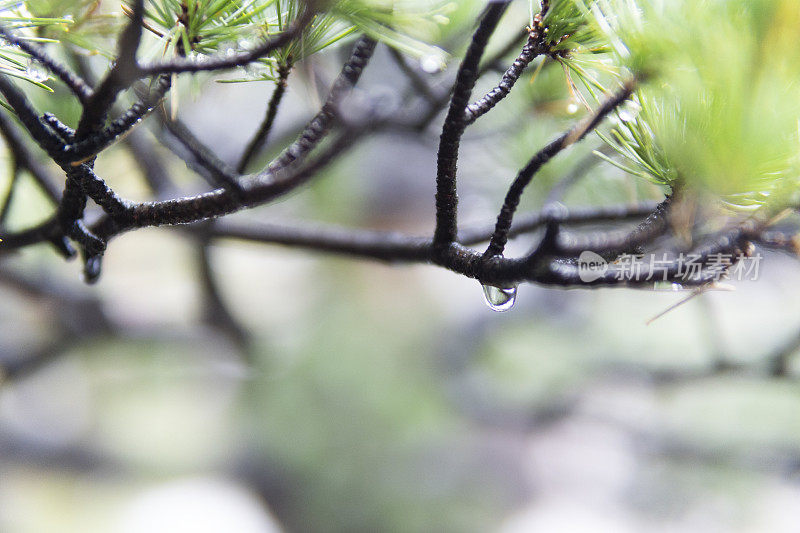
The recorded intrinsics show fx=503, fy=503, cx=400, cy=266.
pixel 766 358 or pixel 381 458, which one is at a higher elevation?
pixel 766 358

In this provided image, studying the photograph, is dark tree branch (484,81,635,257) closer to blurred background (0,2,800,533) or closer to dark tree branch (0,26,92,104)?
dark tree branch (0,26,92,104)

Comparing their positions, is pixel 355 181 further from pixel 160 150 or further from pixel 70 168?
pixel 70 168

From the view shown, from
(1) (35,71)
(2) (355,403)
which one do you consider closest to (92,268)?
(1) (35,71)

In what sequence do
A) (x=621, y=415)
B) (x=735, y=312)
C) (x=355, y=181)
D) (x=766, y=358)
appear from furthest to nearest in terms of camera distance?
(x=355, y=181) → (x=735, y=312) → (x=621, y=415) → (x=766, y=358)

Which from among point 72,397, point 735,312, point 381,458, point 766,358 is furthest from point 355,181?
point 766,358

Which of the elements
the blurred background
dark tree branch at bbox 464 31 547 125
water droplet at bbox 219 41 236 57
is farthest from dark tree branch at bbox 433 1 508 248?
the blurred background
